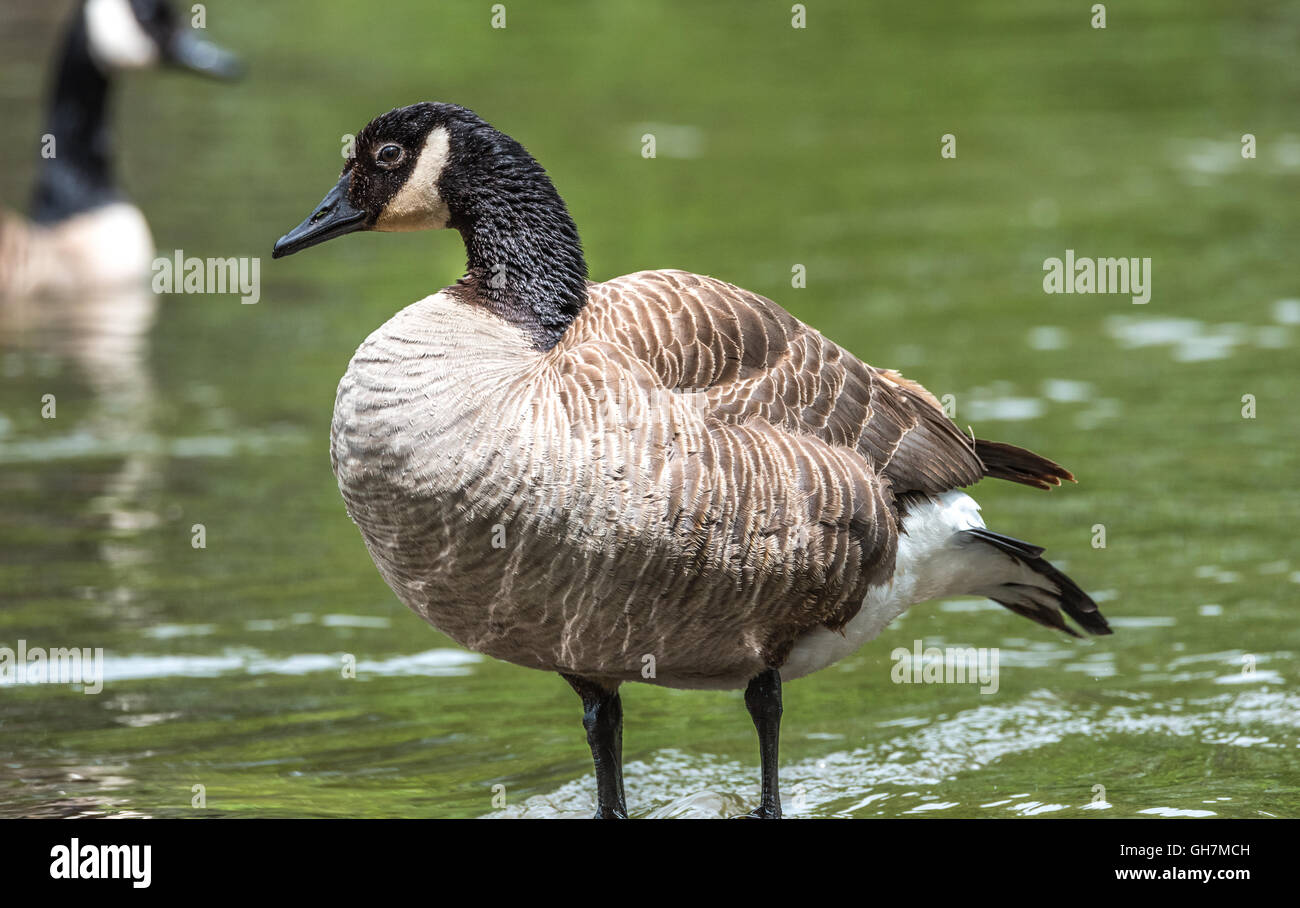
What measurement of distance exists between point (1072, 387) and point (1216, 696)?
222 inches

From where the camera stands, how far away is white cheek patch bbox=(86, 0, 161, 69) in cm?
1961

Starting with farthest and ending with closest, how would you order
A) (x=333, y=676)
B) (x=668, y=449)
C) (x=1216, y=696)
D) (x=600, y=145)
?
(x=600, y=145), (x=333, y=676), (x=1216, y=696), (x=668, y=449)

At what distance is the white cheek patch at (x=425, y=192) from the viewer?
714 centimetres

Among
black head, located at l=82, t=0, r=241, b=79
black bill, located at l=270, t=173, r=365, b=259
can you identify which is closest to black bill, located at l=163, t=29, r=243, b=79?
black head, located at l=82, t=0, r=241, b=79

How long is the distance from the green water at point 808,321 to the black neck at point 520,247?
2260 millimetres

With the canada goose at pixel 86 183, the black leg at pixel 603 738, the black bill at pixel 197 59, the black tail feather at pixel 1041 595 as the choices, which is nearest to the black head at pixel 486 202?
the black leg at pixel 603 738

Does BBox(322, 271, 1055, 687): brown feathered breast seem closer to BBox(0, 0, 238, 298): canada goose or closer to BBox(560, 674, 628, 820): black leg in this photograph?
BBox(560, 674, 628, 820): black leg

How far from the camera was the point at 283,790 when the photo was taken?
8.23 m

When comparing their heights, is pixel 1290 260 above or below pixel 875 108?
below

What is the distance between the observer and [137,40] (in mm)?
19672

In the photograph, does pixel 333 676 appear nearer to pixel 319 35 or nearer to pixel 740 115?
pixel 740 115

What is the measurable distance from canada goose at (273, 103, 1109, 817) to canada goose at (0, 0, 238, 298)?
1246 cm
